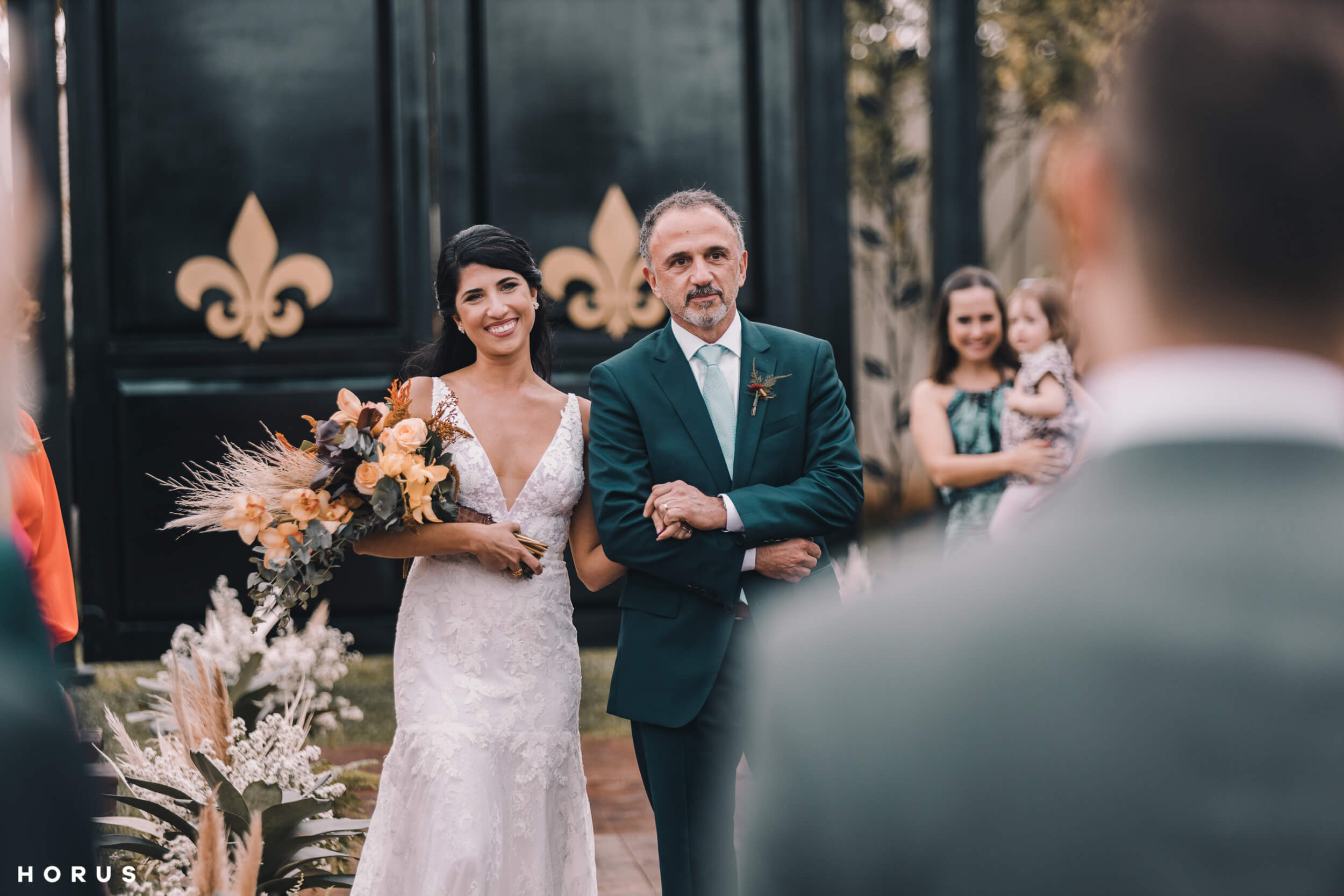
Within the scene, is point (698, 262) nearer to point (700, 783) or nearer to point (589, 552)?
point (589, 552)

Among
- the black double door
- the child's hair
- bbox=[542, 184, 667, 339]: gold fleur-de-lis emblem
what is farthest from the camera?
bbox=[542, 184, 667, 339]: gold fleur-de-lis emblem

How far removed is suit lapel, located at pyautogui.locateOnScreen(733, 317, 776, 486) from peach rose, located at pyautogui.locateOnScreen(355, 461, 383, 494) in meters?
0.91

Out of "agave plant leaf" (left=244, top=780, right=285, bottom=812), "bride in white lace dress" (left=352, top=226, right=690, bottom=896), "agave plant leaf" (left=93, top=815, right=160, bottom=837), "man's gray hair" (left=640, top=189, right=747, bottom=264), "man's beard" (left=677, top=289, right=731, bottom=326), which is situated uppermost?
"man's gray hair" (left=640, top=189, right=747, bottom=264)

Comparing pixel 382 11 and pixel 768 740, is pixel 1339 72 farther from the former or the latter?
pixel 382 11

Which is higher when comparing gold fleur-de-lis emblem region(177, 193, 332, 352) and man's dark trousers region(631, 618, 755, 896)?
gold fleur-de-lis emblem region(177, 193, 332, 352)

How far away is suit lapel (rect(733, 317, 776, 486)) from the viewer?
3111 mm

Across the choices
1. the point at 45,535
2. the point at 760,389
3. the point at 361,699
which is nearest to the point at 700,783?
the point at 760,389

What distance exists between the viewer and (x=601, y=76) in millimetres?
5430

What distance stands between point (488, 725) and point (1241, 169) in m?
2.77

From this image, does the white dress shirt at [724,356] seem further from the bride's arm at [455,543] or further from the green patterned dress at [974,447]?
the green patterned dress at [974,447]

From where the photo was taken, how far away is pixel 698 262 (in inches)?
124

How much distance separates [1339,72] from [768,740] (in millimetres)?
543

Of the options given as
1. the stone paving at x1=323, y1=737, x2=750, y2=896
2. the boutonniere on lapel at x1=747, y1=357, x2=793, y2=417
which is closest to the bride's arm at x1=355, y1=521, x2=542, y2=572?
the boutonniere on lapel at x1=747, y1=357, x2=793, y2=417

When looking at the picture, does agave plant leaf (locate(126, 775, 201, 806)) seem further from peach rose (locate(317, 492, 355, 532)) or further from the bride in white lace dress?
peach rose (locate(317, 492, 355, 532))
